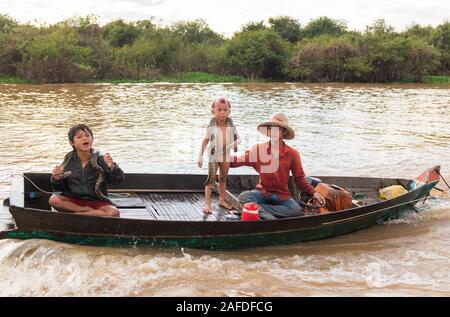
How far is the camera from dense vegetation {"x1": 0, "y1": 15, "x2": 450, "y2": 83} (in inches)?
1193

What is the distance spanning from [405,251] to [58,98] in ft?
58.0

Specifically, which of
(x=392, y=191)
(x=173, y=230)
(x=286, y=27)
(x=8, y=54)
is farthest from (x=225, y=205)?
(x=286, y=27)

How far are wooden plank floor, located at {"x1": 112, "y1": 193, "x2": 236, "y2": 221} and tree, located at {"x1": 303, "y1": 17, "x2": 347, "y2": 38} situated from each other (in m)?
41.6

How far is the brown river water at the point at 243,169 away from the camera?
4.80 m

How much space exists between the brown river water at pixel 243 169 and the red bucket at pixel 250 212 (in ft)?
1.28

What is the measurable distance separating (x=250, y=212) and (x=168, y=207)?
45.2 inches

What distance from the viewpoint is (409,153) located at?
37.3 ft

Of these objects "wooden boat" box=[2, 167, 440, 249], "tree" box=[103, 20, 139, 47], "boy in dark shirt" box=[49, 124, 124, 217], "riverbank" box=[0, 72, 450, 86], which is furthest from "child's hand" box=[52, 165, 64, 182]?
"tree" box=[103, 20, 139, 47]

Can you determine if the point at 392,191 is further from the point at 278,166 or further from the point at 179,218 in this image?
the point at 179,218

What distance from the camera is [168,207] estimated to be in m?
6.11
